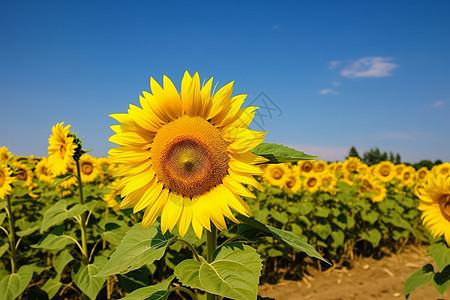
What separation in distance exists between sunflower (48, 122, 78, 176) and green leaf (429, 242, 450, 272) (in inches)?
151

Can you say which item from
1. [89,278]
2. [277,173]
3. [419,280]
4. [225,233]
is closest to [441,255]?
[419,280]

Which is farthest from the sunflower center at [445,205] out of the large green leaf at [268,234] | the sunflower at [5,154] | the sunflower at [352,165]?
the sunflower at [352,165]

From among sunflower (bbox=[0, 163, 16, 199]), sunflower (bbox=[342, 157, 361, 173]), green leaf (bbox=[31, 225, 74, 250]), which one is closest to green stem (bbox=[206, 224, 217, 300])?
green leaf (bbox=[31, 225, 74, 250])

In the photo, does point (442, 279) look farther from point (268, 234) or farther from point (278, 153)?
point (278, 153)

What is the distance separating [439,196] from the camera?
342 cm

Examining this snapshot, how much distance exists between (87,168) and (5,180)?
6.93 feet

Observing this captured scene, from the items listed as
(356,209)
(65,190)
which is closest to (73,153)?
(65,190)

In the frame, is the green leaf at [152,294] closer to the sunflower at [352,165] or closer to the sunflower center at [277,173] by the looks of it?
the sunflower center at [277,173]

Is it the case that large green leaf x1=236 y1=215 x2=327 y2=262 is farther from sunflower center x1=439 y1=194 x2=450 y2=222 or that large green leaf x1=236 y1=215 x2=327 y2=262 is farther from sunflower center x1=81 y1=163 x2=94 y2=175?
sunflower center x1=81 y1=163 x2=94 y2=175

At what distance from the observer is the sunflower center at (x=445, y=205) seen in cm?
338

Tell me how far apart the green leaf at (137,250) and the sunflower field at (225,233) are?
1.47 metres

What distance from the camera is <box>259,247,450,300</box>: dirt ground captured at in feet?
18.5

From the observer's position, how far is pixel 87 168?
606 cm

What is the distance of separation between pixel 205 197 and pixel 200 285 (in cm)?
42
